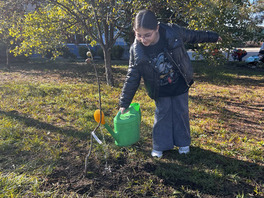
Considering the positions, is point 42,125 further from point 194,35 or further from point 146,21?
point 194,35

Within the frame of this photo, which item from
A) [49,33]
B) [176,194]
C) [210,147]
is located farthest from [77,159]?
[49,33]

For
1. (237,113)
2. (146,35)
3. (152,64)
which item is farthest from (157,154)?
(237,113)

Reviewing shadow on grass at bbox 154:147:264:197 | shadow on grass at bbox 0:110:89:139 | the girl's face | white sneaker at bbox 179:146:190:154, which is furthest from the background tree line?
shadow on grass at bbox 154:147:264:197

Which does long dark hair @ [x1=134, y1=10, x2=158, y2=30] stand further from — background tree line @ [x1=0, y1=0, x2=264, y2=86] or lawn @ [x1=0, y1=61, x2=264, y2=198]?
background tree line @ [x1=0, y1=0, x2=264, y2=86]

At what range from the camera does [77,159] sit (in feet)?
8.78

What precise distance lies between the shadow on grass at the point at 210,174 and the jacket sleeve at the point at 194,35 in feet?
4.62

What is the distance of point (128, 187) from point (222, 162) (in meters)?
1.19

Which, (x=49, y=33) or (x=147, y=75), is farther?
(x=49, y=33)

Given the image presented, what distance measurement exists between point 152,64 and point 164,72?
17cm

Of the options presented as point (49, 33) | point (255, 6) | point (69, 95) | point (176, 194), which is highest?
point (255, 6)

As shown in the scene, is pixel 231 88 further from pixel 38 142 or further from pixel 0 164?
pixel 0 164

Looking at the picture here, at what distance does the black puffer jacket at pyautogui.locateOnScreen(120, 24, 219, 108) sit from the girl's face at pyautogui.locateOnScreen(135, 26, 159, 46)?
0.11m

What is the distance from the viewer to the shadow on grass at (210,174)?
211 cm

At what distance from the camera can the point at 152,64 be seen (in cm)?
228
